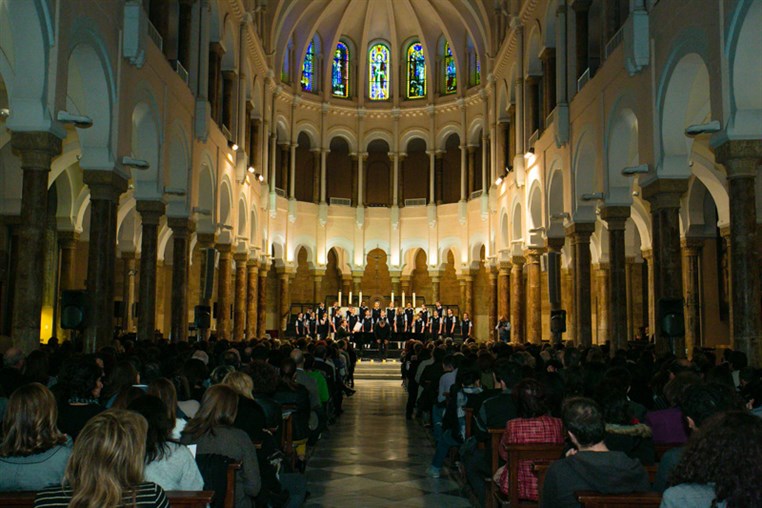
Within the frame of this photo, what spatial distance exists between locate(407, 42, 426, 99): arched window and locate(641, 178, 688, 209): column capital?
27724 mm

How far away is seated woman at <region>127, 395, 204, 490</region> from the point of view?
4566mm

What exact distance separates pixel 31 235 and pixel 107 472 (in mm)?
10417

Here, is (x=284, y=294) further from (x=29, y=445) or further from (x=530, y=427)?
(x=29, y=445)

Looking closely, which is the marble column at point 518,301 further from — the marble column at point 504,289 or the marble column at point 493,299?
the marble column at point 493,299

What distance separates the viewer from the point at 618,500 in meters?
4.32

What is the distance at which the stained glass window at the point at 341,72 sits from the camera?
42812 mm

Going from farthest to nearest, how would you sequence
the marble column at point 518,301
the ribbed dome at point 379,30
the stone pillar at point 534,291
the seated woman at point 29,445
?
the ribbed dome at point 379,30, the marble column at point 518,301, the stone pillar at point 534,291, the seated woman at point 29,445

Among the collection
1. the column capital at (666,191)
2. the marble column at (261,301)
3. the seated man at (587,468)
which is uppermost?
the column capital at (666,191)

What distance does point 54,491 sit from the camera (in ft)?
11.0

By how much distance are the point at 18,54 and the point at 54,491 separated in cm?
1089

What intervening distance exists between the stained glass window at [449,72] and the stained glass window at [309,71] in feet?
22.1

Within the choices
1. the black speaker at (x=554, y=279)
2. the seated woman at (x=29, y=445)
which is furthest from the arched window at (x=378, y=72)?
the seated woman at (x=29, y=445)

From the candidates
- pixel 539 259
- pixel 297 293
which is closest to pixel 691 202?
pixel 539 259

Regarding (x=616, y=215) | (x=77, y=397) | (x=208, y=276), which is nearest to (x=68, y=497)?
(x=77, y=397)
